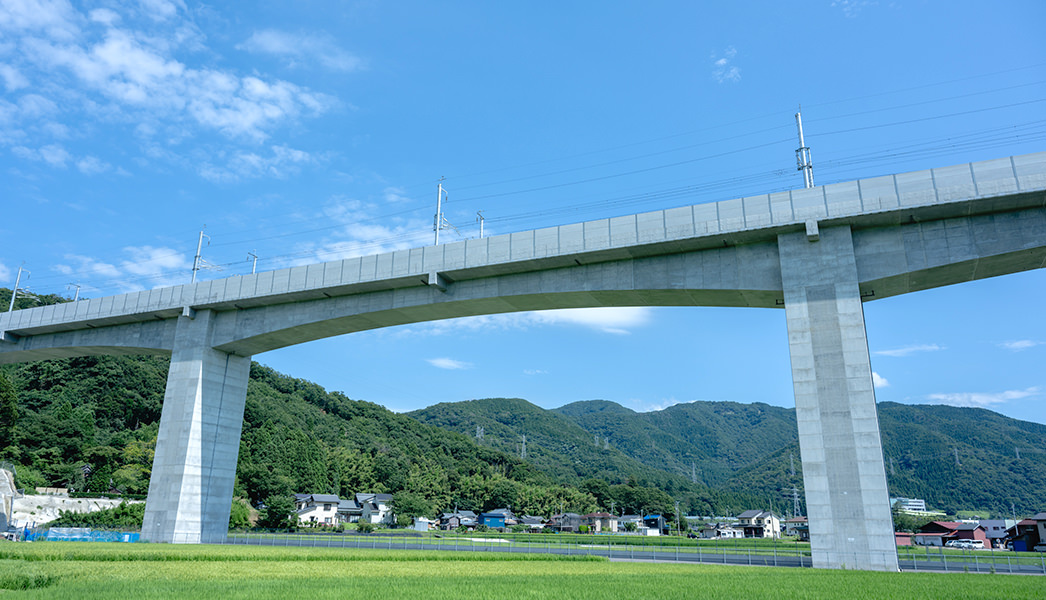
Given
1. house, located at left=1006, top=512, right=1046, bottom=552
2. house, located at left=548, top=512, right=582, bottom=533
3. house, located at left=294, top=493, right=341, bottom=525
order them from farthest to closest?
house, located at left=548, top=512, right=582, bottom=533
house, located at left=294, top=493, right=341, bottom=525
house, located at left=1006, top=512, right=1046, bottom=552

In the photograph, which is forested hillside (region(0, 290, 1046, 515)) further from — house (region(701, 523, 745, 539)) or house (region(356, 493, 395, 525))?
house (region(701, 523, 745, 539))

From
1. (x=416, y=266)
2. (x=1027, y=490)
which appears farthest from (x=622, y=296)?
(x=1027, y=490)

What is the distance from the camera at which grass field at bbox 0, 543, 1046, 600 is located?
44.5ft

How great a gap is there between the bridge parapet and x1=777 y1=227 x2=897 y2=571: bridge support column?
1.44 m

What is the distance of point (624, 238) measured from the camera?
28.4 meters

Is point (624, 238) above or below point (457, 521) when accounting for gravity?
above

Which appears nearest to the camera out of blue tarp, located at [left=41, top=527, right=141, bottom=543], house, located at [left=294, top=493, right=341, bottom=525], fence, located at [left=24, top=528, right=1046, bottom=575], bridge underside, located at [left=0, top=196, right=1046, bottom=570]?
bridge underside, located at [left=0, top=196, right=1046, bottom=570]

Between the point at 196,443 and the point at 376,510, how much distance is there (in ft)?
222

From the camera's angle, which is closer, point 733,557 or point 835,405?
point 835,405

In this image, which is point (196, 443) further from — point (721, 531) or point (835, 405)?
point (721, 531)

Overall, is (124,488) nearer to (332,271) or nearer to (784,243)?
(332,271)

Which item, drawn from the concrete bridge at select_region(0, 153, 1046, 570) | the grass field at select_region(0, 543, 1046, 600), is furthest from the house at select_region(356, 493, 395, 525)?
the grass field at select_region(0, 543, 1046, 600)

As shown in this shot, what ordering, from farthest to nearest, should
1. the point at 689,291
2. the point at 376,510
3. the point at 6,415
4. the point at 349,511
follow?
the point at 376,510
the point at 349,511
the point at 6,415
the point at 689,291

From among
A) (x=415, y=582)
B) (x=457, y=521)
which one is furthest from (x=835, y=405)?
(x=457, y=521)
